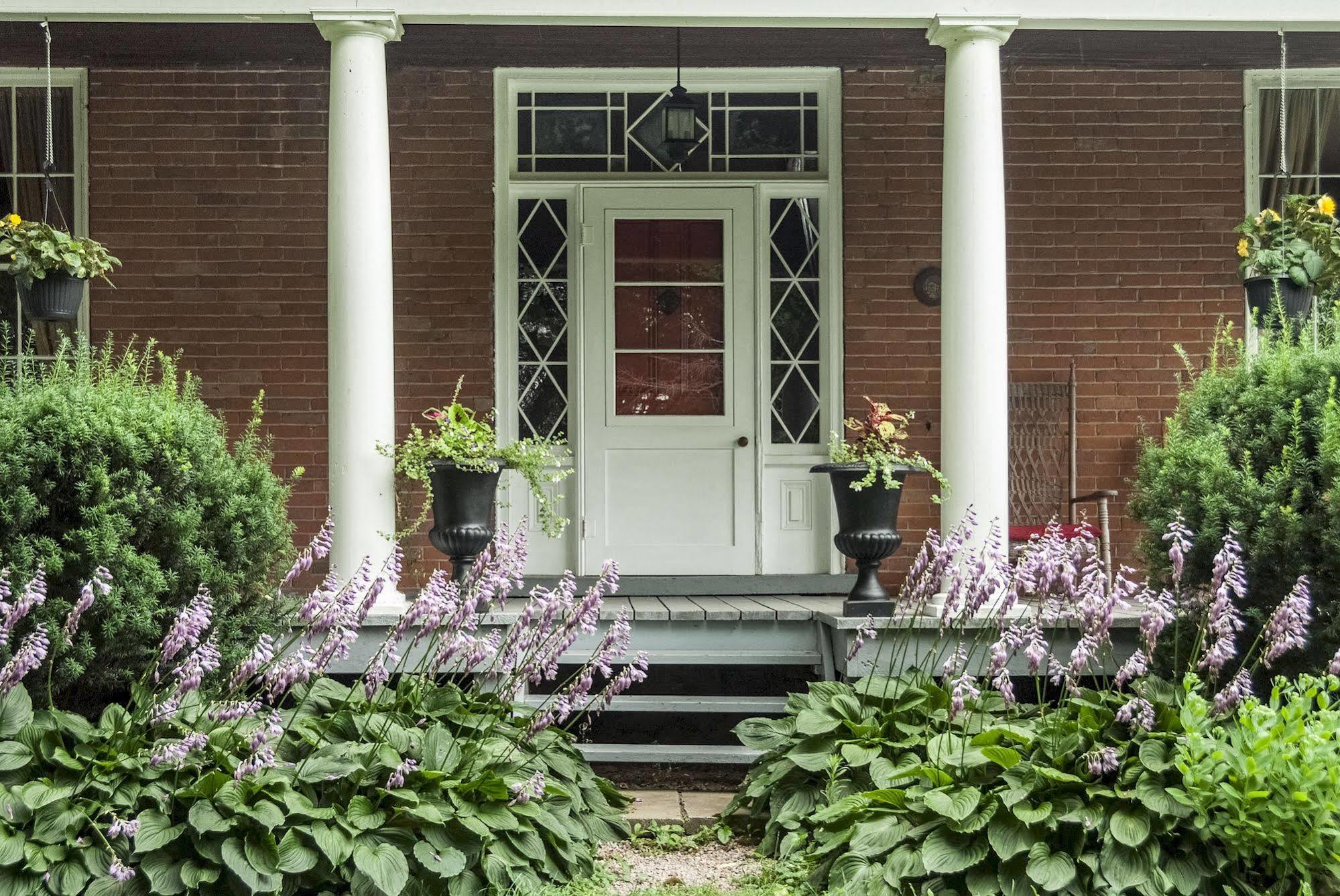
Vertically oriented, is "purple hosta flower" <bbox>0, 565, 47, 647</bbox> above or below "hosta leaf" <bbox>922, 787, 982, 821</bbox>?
above

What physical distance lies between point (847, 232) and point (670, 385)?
Result: 46.6 inches

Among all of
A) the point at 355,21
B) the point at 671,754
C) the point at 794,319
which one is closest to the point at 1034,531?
the point at 794,319

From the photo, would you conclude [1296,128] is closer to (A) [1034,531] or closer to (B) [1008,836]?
(A) [1034,531]

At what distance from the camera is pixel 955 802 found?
3.34 metres

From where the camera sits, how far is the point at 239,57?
6.46 m

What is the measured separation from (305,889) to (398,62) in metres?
4.40

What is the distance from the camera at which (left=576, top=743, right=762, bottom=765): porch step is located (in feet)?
15.7

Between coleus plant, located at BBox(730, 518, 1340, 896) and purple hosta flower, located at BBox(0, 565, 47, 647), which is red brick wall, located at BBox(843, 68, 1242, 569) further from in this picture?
purple hosta flower, located at BBox(0, 565, 47, 647)

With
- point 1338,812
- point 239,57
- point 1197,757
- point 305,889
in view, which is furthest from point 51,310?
point 1338,812

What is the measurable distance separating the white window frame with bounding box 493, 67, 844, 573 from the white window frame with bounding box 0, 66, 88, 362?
2045 millimetres

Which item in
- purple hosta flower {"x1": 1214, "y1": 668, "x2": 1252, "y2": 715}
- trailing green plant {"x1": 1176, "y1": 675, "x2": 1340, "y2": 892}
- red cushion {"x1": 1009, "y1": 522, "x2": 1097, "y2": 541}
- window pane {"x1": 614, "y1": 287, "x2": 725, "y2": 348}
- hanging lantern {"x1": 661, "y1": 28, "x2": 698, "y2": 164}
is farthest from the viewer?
window pane {"x1": 614, "y1": 287, "x2": 725, "y2": 348}

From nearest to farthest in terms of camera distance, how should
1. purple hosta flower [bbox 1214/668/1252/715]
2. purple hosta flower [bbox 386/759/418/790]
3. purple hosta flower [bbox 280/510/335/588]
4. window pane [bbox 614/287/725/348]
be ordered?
purple hosta flower [bbox 386/759/418/790] → purple hosta flower [bbox 1214/668/1252/715] → purple hosta flower [bbox 280/510/335/588] → window pane [bbox 614/287/725/348]

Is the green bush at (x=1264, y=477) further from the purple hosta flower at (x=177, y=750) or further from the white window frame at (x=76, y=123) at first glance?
the white window frame at (x=76, y=123)

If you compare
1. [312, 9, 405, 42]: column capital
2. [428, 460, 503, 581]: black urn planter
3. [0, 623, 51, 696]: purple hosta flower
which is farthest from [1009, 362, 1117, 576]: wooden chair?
[0, 623, 51, 696]: purple hosta flower
